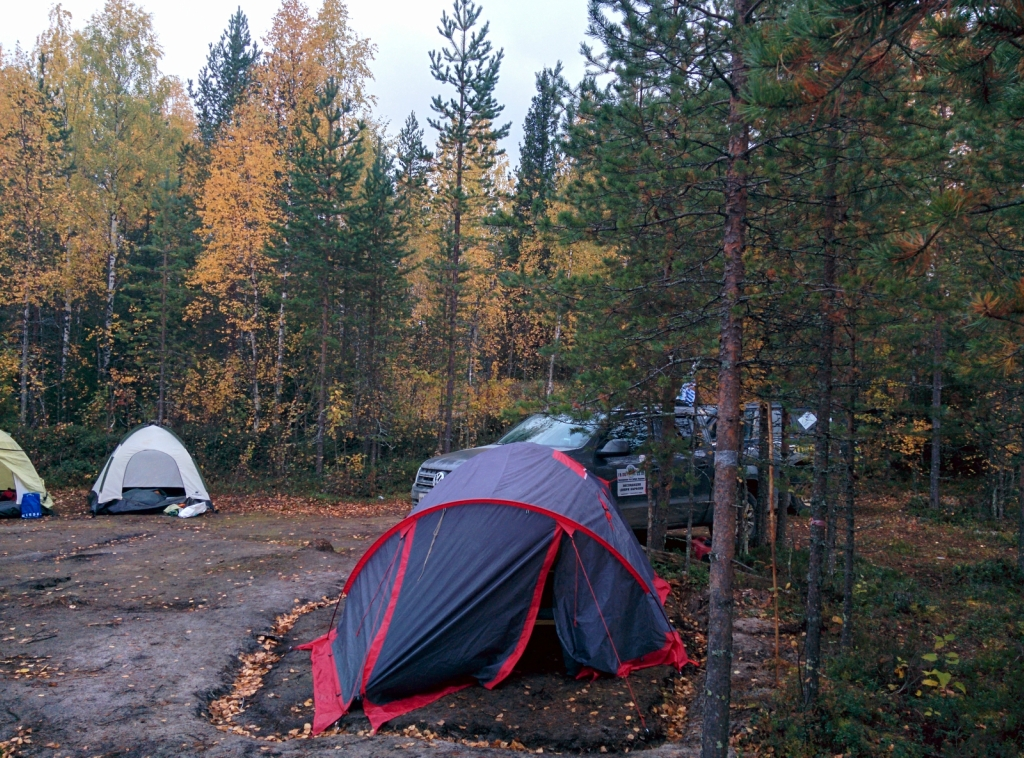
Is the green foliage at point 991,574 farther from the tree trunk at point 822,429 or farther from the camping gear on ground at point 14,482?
the camping gear on ground at point 14,482

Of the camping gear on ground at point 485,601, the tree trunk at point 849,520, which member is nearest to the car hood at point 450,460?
the camping gear on ground at point 485,601

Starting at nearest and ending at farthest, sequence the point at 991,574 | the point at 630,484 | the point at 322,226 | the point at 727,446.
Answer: the point at 727,446, the point at 991,574, the point at 630,484, the point at 322,226

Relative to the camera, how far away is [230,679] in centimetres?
568

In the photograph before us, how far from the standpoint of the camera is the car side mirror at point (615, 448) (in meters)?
9.70

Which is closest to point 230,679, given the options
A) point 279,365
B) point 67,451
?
point 279,365

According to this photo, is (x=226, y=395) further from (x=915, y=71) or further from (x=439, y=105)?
(x=915, y=71)

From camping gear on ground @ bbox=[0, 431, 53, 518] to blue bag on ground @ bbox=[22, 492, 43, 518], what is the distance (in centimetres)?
8

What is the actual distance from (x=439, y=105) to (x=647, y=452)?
1163cm

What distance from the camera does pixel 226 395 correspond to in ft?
61.2

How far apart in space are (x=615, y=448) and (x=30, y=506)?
10.9 m

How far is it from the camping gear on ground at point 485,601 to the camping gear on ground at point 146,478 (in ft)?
29.5

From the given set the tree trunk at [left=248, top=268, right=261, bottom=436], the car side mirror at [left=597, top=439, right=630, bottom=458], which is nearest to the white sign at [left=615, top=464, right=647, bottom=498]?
the car side mirror at [left=597, top=439, right=630, bottom=458]

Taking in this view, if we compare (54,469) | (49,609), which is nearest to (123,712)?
(49,609)

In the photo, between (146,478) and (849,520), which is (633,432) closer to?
(849,520)
